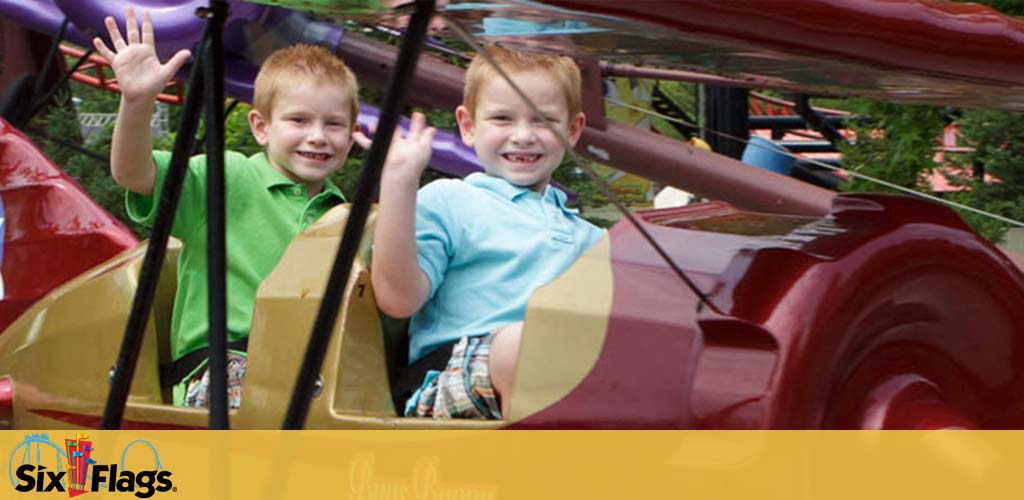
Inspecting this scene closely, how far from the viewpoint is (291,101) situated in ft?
10.7

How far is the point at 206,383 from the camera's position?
10.0ft

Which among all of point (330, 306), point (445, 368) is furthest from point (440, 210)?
point (330, 306)

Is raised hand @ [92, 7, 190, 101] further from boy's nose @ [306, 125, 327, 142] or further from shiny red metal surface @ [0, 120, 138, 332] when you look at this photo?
shiny red metal surface @ [0, 120, 138, 332]

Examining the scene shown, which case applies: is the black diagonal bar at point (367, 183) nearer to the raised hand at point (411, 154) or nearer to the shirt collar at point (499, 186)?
the raised hand at point (411, 154)

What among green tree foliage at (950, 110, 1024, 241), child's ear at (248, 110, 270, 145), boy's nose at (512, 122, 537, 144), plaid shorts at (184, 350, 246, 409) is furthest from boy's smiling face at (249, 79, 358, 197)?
green tree foliage at (950, 110, 1024, 241)

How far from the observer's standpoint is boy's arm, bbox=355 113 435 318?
7.51ft

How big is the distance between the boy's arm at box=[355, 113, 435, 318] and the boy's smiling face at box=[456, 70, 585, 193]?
8.3 inches

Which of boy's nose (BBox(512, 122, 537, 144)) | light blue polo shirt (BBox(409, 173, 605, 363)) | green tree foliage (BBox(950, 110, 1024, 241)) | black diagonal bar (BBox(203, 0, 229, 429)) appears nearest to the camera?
black diagonal bar (BBox(203, 0, 229, 429))

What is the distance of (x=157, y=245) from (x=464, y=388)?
0.52 m

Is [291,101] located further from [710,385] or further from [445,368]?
[710,385]

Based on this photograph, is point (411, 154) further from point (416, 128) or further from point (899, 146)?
point (899, 146)
